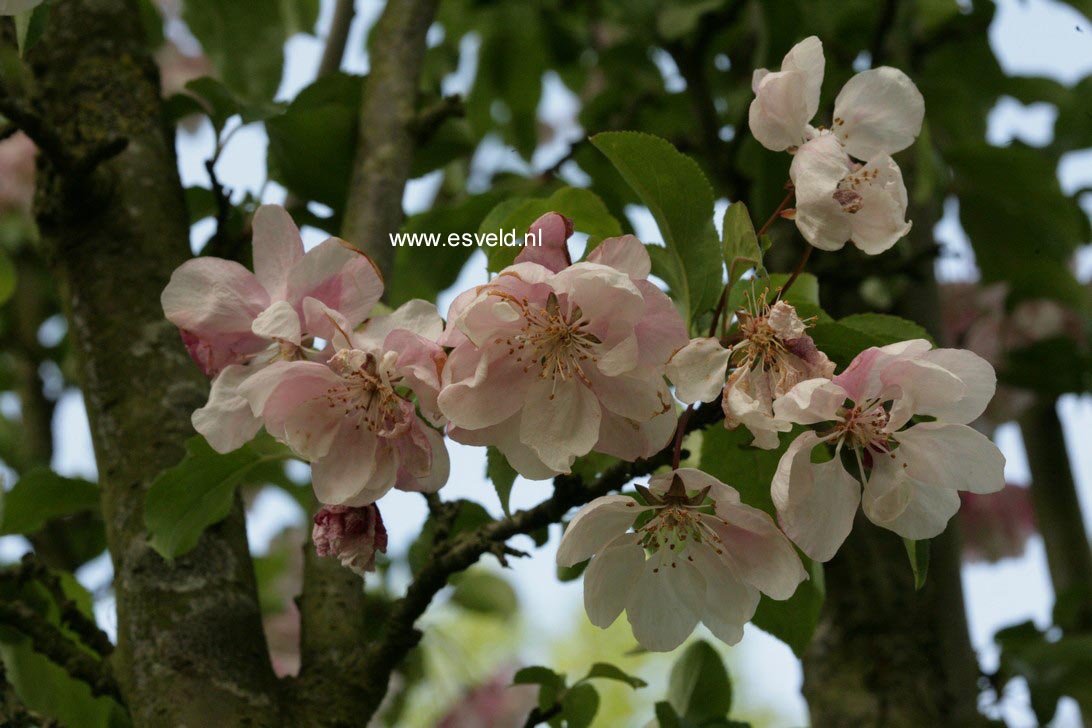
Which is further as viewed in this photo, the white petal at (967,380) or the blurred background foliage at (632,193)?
the blurred background foliage at (632,193)

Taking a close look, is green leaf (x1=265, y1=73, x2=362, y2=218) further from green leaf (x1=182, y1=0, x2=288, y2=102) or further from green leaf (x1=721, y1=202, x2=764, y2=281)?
green leaf (x1=721, y1=202, x2=764, y2=281)

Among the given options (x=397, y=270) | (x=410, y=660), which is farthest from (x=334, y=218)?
(x=410, y=660)

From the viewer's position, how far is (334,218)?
4.76 feet

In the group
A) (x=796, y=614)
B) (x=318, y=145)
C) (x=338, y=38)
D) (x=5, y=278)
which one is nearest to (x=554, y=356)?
(x=796, y=614)

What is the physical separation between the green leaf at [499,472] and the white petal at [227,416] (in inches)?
7.1

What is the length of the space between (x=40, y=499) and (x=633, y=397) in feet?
2.68

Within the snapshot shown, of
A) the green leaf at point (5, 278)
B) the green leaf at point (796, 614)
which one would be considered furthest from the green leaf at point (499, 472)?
the green leaf at point (5, 278)

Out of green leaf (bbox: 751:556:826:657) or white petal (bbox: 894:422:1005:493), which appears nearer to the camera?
white petal (bbox: 894:422:1005:493)

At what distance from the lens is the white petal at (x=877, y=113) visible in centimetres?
86

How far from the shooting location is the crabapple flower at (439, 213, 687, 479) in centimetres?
74

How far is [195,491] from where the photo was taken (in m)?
1.00

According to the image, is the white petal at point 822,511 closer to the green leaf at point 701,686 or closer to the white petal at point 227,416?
the white petal at point 227,416

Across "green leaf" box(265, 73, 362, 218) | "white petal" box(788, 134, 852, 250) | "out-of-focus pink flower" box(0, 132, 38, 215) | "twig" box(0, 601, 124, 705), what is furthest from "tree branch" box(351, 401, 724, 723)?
"out-of-focus pink flower" box(0, 132, 38, 215)

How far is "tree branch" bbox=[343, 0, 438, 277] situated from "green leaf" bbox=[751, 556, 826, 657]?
57 centimetres
